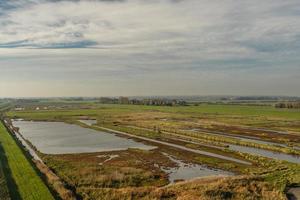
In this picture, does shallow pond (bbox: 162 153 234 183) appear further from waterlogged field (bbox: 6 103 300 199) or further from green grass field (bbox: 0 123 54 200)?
green grass field (bbox: 0 123 54 200)

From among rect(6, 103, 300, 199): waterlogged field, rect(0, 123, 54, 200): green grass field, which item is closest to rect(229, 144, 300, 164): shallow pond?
rect(6, 103, 300, 199): waterlogged field

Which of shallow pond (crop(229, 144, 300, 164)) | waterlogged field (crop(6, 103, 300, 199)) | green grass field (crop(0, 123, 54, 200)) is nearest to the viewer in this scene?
green grass field (crop(0, 123, 54, 200))

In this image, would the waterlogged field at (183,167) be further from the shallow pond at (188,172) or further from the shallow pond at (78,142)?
the shallow pond at (78,142)

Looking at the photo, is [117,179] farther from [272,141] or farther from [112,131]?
[112,131]

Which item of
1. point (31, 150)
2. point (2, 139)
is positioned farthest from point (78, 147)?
point (2, 139)

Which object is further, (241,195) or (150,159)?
(150,159)

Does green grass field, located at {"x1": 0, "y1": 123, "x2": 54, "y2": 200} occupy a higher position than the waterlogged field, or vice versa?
green grass field, located at {"x1": 0, "y1": 123, "x2": 54, "y2": 200}
